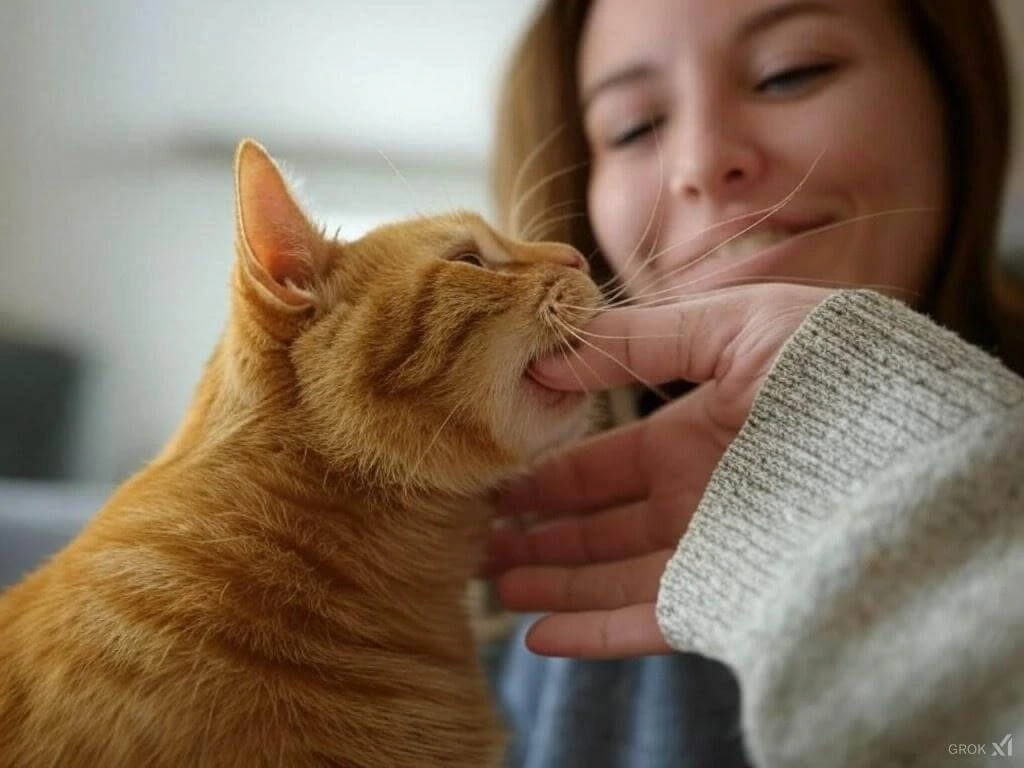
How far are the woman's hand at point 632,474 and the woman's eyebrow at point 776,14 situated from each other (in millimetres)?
385

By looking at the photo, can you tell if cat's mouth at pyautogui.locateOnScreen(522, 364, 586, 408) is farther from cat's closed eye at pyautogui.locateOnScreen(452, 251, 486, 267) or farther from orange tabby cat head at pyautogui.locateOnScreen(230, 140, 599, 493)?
cat's closed eye at pyautogui.locateOnScreen(452, 251, 486, 267)

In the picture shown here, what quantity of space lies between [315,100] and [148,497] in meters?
1.42

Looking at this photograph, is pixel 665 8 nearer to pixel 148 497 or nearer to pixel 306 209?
pixel 306 209

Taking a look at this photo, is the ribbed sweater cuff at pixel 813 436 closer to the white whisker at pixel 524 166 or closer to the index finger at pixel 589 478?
the index finger at pixel 589 478

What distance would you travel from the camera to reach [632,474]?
100 centimetres

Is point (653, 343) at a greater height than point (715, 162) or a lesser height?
lesser

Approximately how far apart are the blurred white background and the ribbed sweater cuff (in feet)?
4.12

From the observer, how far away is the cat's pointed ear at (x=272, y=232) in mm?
717

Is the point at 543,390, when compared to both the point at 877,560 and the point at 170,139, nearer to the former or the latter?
the point at 877,560

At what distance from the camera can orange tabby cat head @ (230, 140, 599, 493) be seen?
2.42 ft

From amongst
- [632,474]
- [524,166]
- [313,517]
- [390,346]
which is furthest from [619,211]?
[313,517]

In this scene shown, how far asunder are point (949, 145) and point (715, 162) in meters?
0.43

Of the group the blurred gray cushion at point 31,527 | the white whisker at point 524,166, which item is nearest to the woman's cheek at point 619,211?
the white whisker at point 524,166

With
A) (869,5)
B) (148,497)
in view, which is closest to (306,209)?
(148,497)
